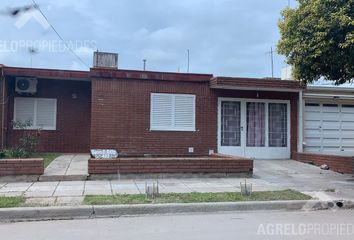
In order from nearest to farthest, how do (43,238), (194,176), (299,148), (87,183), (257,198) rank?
(43,238) < (257,198) < (87,183) < (194,176) < (299,148)

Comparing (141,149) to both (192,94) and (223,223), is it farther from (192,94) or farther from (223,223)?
(223,223)

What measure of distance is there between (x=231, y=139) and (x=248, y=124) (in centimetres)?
96

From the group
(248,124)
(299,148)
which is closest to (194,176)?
(248,124)

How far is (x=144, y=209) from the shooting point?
8469 millimetres

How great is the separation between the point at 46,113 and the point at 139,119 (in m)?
4.30

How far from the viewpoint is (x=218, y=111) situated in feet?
57.0

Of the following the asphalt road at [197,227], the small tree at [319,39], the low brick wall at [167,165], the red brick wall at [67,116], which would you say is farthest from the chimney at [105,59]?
the asphalt road at [197,227]

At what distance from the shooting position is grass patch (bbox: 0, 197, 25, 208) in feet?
27.0

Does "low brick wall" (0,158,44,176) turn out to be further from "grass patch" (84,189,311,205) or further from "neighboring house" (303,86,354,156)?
"neighboring house" (303,86,354,156)

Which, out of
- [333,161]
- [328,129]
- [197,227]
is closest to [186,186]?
[197,227]

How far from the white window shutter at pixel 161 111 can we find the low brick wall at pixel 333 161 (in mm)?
5521

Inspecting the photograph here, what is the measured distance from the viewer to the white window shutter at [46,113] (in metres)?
17.9

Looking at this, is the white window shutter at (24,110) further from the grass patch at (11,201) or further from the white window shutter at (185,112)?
the grass patch at (11,201)

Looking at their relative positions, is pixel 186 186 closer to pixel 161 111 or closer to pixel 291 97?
pixel 161 111
